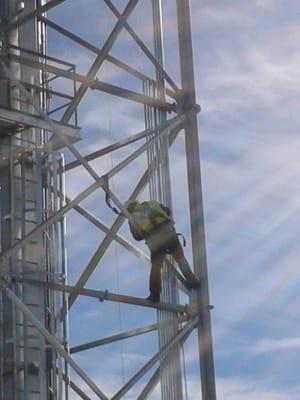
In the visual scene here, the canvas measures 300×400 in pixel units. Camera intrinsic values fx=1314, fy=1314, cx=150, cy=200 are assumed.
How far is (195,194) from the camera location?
701 inches

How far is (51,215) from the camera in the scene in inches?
674

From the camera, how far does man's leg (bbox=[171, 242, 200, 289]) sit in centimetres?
1742

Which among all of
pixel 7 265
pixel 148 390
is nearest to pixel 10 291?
pixel 7 265

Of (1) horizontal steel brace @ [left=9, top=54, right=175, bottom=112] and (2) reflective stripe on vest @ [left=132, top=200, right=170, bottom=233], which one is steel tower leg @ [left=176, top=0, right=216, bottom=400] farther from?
(2) reflective stripe on vest @ [left=132, top=200, right=170, bottom=233]

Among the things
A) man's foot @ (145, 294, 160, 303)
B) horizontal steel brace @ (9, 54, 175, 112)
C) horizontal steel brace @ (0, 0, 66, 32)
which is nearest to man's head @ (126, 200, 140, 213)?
man's foot @ (145, 294, 160, 303)

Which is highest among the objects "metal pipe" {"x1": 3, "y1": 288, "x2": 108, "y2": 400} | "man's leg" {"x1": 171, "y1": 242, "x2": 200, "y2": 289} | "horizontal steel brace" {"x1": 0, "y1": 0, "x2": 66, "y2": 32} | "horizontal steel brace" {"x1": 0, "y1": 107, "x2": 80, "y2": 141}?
"horizontal steel brace" {"x1": 0, "y1": 0, "x2": 66, "y2": 32}

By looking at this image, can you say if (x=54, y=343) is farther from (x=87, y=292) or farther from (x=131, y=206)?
(x=131, y=206)

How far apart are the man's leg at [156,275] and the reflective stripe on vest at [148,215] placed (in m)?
0.39

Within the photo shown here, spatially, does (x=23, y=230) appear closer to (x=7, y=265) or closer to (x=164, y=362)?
(x=7, y=265)

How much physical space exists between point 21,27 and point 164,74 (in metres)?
2.20

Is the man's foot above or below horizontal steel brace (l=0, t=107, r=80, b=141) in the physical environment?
below

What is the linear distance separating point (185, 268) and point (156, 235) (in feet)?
1.94

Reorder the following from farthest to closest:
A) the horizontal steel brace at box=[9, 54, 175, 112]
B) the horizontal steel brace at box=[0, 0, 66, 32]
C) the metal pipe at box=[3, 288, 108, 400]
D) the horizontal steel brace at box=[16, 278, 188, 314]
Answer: the horizontal steel brace at box=[0, 0, 66, 32] → the horizontal steel brace at box=[9, 54, 175, 112] → the horizontal steel brace at box=[16, 278, 188, 314] → the metal pipe at box=[3, 288, 108, 400]

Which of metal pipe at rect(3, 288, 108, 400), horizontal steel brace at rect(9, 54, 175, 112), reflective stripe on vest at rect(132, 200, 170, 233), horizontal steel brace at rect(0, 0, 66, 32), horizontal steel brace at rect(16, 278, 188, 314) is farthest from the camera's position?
horizontal steel brace at rect(0, 0, 66, 32)
